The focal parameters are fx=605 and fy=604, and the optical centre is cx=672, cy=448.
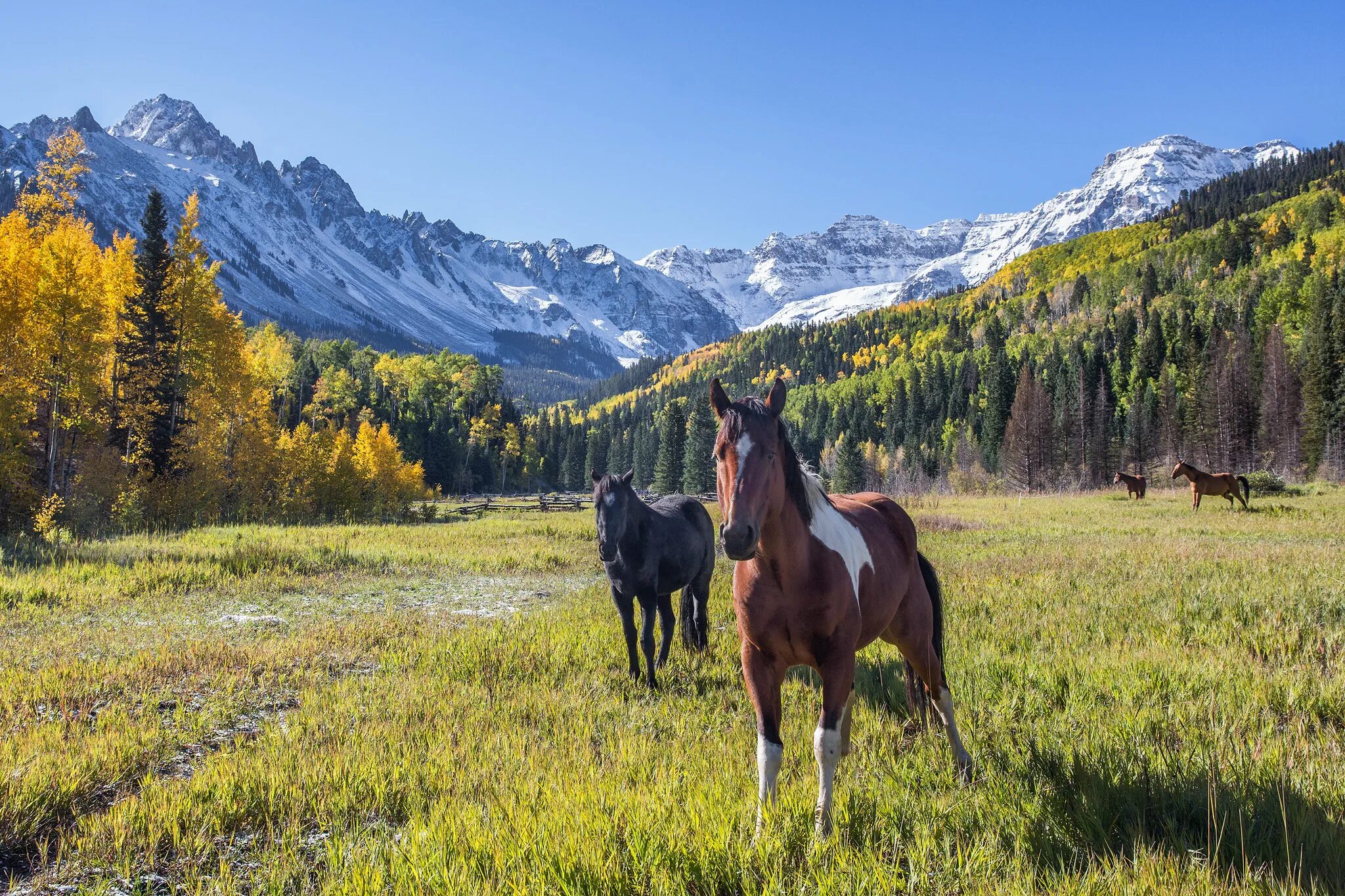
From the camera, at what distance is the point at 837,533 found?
149 inches

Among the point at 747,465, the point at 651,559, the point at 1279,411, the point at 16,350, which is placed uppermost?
the point at 1279,411

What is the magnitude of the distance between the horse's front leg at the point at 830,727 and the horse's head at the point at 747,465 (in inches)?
39.5

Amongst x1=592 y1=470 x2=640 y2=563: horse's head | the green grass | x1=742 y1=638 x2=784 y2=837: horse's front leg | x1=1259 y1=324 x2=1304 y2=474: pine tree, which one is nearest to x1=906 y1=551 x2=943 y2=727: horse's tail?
the green grass

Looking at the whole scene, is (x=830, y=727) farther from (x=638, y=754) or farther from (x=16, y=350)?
(x=16, y=350)

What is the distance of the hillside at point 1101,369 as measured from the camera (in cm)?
6169

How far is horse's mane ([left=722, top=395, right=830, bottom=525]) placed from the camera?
3.20 m

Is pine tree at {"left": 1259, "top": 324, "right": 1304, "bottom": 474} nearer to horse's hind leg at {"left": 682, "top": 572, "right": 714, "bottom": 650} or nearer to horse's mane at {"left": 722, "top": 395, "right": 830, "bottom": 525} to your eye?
horse's hind leg at {"left": 682, "top": 572, "right": 714, "bottom": 650}

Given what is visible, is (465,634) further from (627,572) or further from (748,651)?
(748,651)

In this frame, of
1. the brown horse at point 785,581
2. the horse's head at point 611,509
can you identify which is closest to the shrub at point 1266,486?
the horse's head at point 611,509

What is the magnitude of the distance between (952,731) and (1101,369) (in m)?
106

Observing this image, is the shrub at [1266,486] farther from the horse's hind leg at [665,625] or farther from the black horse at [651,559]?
the horse's hind leg at [665,625]

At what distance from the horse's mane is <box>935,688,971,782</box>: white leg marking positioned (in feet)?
5.88

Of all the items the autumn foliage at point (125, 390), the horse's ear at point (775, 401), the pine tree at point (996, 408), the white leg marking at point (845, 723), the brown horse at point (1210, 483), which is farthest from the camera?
the pine tree at point (996, 408)

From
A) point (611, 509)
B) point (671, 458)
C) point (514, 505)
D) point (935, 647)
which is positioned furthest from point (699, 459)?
point (935, 647)
